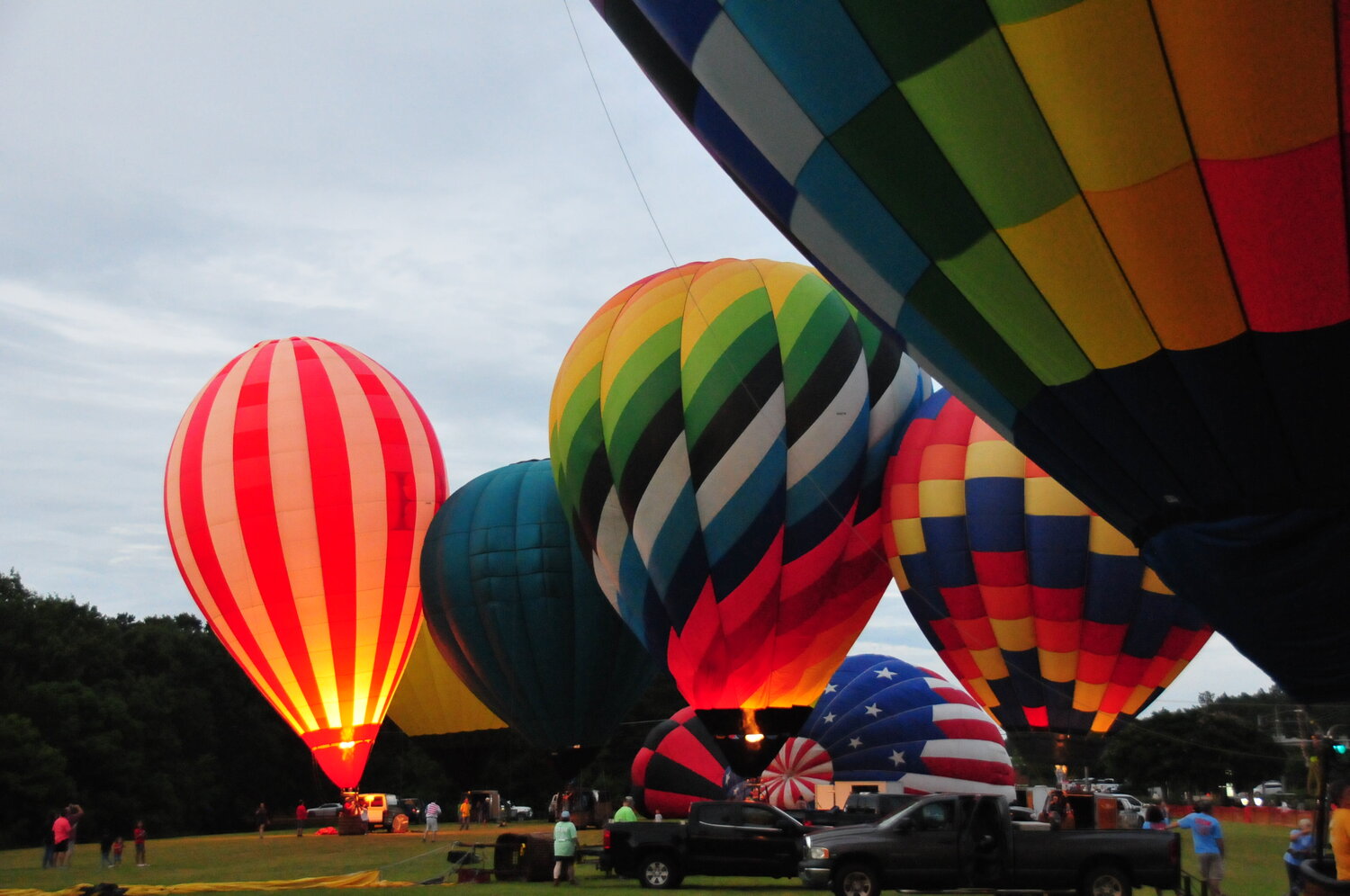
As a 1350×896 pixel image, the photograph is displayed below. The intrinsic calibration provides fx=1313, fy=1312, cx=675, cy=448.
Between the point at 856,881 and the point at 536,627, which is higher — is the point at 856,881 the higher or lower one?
the lower one

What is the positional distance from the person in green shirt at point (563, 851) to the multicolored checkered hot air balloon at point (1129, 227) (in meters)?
5.91

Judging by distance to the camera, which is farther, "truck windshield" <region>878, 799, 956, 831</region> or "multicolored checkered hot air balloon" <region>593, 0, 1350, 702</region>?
"truck windshield" <region>878, 799, 956, 831</region>

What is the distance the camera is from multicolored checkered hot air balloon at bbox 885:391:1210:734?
1259cm

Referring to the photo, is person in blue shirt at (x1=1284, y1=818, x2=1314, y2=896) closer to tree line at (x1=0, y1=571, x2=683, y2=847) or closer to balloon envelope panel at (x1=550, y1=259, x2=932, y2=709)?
balloon envelope panel at (x1=550, y1=259, x2=932, y2=709)

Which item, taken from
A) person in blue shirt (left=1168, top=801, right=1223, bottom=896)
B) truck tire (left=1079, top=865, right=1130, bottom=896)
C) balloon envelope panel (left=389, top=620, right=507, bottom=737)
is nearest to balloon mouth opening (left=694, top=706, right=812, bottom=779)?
truck tire (left=1079, top=865, right=1130, bottom=896)

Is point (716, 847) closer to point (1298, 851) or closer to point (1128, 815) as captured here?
point (1298, 851)

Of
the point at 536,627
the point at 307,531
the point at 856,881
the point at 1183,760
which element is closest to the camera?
the point at 856,881

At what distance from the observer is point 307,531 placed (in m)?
20.0

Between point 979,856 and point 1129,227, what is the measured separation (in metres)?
5.10

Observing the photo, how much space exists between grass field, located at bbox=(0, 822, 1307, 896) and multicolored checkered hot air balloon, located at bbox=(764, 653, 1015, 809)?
283 centimetres

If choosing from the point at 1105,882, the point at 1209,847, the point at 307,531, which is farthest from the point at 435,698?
the point at 1209,847

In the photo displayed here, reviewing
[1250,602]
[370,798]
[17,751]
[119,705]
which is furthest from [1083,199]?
[119,705]

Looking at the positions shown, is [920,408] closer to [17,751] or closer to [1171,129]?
[1171,129]

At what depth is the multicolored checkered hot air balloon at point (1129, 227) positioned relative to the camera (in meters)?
5.43
